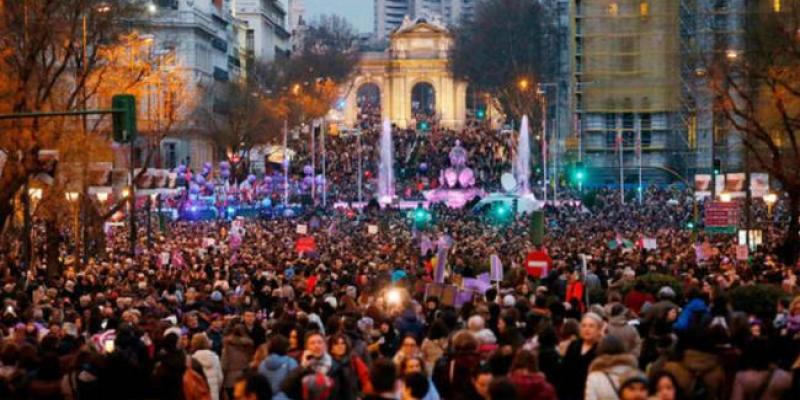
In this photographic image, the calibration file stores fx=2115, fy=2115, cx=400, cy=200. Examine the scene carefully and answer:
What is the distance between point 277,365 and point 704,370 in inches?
120

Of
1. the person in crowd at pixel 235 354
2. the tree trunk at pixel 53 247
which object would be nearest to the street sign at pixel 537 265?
the person in crowd at pixel 235 354

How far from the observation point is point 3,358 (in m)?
16.7

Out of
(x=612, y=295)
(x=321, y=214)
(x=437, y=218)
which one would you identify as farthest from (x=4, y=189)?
(x=321, y=214)

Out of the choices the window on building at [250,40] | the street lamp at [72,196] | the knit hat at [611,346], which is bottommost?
the knit hat at [611,346]

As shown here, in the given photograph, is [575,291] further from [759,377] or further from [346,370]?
[759,377]

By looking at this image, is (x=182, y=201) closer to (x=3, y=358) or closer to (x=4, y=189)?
(x=4, y=189)

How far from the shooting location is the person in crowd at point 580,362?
603 inches

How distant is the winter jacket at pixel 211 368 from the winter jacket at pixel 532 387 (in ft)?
14.1

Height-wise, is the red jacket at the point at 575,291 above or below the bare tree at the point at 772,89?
below

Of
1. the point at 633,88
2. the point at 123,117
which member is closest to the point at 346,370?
the point at 123,117

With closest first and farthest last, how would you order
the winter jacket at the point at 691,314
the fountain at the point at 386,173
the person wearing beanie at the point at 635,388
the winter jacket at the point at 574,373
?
the person wearing beanie at the point at 635,388, the winter jacket at the point at 574,373, the winter jacket at the point at 691,314, the fountain at the point at 386,173

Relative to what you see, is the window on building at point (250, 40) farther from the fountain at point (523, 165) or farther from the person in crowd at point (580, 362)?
the person in crowd at point (580, 362)

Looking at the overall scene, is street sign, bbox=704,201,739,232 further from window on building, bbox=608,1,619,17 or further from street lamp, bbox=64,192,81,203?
window on building, bbox=608,1,619,17

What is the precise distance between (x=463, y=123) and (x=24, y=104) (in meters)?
143
